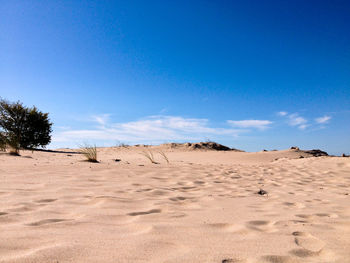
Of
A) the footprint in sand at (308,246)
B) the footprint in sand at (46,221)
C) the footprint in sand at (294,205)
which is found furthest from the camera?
the footprint in sand at (294,205)

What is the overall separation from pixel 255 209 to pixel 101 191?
1874mm

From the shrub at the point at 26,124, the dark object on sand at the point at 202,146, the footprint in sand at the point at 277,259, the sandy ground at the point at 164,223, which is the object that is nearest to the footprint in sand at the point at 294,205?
the sandy ground at the point at 164,223

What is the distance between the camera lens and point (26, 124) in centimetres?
1900

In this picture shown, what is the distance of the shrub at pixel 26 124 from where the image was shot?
18.4 m

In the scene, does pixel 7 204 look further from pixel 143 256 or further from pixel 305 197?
pixel 305 197

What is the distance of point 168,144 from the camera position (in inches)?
783

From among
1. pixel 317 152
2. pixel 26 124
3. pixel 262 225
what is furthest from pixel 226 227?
pixel 26 124

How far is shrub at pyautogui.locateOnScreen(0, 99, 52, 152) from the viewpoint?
18391mm

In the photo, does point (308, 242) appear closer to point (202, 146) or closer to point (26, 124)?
point (202, 146)

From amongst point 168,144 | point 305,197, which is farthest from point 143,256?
point 168,144

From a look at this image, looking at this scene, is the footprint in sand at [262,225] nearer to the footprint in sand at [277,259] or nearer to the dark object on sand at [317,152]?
the footprint in sand at [277,259]

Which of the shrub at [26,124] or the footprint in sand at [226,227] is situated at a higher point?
the shrub at [26,124]

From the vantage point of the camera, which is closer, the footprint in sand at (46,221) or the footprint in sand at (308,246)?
the footprint in sand at (308,246)

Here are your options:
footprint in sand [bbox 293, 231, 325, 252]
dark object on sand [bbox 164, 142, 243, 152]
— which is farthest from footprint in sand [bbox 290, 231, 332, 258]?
dark object on sand [bbox 164, 142, 243, 152]
